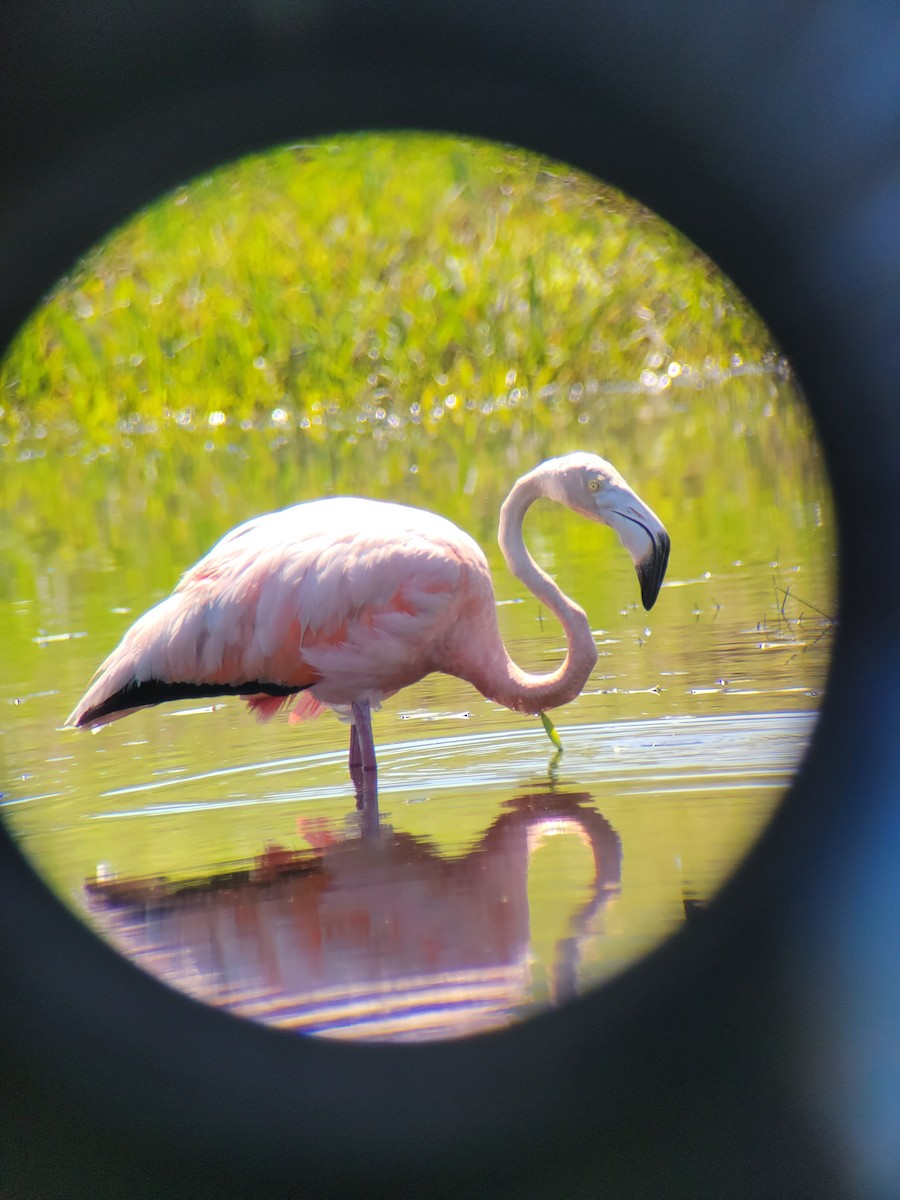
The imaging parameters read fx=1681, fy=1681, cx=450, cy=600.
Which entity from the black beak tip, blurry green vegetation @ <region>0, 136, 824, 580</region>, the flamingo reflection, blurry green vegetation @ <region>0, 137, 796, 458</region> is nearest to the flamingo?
the black beak tip

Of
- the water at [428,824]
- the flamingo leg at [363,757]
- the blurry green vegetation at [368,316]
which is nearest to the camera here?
the water at [428,824]

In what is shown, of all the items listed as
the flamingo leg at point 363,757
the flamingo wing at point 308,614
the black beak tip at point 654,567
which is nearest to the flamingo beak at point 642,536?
the black beak tip at point 654,567

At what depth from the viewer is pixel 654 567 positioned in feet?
12.2

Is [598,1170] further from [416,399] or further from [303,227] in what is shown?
[303,227]

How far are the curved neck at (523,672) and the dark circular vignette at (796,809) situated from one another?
2.17 meters

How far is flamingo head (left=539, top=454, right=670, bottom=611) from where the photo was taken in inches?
147

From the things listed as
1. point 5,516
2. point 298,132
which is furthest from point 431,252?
point 298,132

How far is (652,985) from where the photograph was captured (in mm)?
1677

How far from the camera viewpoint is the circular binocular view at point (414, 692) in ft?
9.21

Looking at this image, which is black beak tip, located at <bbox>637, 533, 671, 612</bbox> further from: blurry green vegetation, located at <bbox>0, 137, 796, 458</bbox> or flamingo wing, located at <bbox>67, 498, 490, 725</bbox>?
blurry green vegetation, located at <bbox>0, 137, 796, 458</bbox>

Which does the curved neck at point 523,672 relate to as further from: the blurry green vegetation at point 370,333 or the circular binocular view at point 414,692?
the blurry green vegetation at point 370,333

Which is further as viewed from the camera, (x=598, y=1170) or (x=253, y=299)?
(x=253, y=299)

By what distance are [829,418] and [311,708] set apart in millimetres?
2857

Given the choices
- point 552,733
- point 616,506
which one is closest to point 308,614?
point 552,733
